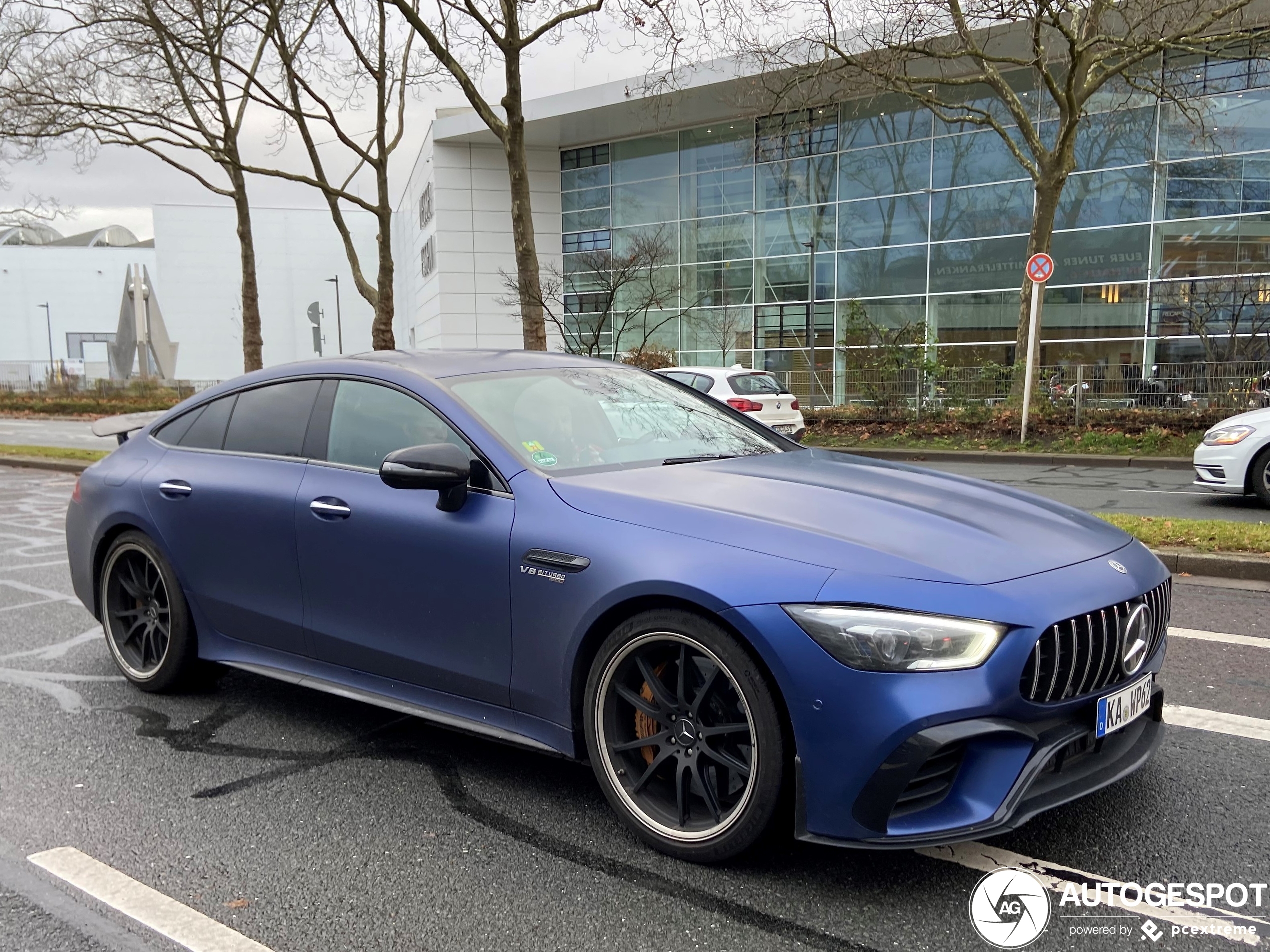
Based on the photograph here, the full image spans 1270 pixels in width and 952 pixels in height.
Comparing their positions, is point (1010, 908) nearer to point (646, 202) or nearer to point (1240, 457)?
point (1240, 457)

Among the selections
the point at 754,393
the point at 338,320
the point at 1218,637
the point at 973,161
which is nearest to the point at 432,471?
the point at 1218,637

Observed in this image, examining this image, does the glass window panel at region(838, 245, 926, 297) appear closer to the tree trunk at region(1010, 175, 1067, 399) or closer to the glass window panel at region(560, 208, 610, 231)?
the tree trunk at region(1010, 175, 1067, 399)

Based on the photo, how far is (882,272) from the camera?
29.2m

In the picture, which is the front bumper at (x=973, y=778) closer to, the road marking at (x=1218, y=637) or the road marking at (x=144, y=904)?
the road marking at (x=144, y=904)

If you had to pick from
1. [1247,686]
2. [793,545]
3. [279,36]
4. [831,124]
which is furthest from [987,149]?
[793,545]

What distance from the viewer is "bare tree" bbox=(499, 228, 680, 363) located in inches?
1219

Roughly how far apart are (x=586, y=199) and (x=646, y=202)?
11.5ft

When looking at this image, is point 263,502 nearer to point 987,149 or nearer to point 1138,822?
point 1138,822

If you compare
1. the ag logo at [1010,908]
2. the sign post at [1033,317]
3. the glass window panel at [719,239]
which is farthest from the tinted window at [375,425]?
the glass window panel at [719,239]

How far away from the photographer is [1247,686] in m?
4.28

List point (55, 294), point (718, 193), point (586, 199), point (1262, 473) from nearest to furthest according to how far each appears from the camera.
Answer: point (1262, 473), point (718, 193), point (586, 199), point (55, 294)

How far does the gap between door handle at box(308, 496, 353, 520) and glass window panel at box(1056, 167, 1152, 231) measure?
980 inches

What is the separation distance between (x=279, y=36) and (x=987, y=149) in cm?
1822

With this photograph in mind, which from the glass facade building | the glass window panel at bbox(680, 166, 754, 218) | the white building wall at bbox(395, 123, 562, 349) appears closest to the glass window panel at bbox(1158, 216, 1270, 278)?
the glass facade building
